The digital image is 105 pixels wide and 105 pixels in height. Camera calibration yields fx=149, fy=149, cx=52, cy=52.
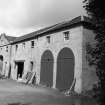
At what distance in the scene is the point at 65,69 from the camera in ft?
57.6

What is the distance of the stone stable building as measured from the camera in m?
16.0

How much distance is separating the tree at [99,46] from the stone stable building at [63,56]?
7.68 meters

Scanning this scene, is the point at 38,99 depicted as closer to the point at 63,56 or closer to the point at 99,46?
the point at 63,56

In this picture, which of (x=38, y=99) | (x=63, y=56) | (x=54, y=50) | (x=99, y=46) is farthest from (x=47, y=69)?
(x=99, y=46)

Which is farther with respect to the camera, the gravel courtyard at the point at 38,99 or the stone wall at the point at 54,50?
the stone wall at the point at 54,50

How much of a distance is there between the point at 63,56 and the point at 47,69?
3.58 metres

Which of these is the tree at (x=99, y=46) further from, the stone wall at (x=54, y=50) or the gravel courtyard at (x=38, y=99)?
the stone wall at (x=54, y=50)

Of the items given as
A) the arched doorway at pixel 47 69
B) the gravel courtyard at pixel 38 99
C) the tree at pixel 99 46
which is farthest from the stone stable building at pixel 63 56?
the tree at pixel 99 46

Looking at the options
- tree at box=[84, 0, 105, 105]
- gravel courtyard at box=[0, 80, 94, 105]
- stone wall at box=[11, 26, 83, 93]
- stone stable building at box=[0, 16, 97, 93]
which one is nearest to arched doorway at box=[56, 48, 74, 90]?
stone stable building at box=[0, 16, 97, 93]

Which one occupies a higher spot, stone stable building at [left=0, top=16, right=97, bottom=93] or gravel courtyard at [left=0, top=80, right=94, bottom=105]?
stone stable building at [left=0, top=16, right=97, bottom=93]

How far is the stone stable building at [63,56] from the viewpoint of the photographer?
16031mm

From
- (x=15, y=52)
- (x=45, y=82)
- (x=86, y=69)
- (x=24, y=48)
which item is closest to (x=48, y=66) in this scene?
(x=45, y=82)

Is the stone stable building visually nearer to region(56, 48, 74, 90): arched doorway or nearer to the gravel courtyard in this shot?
region(56, 48, 74, 90): arched doorway

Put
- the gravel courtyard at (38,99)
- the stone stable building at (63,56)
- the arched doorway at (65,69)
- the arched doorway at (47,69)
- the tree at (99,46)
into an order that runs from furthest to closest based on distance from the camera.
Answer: the arched doorway at (47,69)
the arched doorway at (65,69)
the stone stable building at (63,56)
the gravel courtyard at (38,99)
the tree at (99,46)
